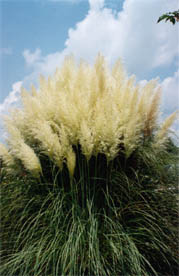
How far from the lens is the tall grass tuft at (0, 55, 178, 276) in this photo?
1.85 m

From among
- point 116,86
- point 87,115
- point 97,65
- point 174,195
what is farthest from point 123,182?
point 97,65

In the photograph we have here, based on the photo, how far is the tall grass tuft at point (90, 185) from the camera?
185cm

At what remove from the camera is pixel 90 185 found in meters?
2.27

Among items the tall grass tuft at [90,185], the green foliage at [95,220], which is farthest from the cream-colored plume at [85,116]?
the green foliage at [95,220]

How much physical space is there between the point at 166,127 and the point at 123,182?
2.10ft

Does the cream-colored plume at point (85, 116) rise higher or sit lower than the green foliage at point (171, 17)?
lower

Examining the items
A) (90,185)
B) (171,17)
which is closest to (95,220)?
(90,185)

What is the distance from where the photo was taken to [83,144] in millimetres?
1930

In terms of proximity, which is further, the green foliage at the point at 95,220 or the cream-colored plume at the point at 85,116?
the cream-colored plume at the point at 85,116

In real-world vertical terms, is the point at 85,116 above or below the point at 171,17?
below

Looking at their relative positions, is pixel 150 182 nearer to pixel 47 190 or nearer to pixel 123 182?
pixel 123 182

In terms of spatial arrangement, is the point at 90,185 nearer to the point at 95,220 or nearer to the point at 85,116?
the point at 95,220

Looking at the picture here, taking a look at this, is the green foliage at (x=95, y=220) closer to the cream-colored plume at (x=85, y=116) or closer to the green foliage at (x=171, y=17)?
the cream-colored plume at (x=85, y=116)

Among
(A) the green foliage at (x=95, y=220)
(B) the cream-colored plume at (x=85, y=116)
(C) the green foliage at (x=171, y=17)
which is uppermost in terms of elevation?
(C) the green foliage at (x=171, y=17)
